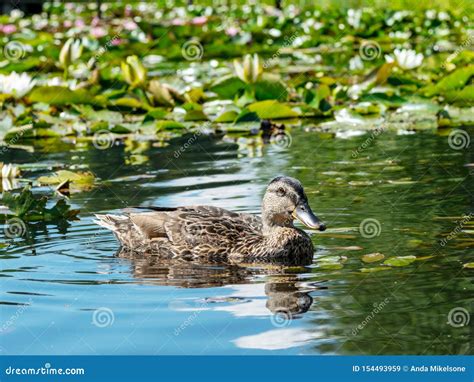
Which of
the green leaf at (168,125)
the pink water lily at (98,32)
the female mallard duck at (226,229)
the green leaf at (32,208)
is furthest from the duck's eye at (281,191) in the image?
the pink water lily at (98,32)

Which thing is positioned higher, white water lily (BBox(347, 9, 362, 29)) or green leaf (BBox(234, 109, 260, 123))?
white water lily (BBox(347, 9, 362, 29))

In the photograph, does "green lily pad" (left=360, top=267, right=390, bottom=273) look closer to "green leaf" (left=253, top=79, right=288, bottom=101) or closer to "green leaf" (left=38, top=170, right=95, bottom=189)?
"green leaf" (left=38, top=170, right=95, bottom=189)

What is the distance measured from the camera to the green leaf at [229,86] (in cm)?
1534

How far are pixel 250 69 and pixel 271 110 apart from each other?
0.93m

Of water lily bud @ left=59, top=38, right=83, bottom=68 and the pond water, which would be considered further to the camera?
water lily bud @ left=59, top=38, right=83, bottom=68

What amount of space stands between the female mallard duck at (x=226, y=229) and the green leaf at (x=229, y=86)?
600cm

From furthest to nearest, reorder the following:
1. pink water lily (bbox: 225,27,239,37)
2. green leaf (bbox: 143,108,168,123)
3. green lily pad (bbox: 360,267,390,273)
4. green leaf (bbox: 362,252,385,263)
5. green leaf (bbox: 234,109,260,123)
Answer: pink water lily (bbox: 225,27,239,37), green leaf (bbox: 143,108,168,123), green leaf (bbox: 234,109,260,123), green leaf (bbox: 362,252,385,263), green lily pad (bbox: 360,267,390,273)

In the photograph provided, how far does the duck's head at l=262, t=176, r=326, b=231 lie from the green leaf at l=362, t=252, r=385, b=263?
517mm

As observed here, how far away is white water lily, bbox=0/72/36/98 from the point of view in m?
15.5

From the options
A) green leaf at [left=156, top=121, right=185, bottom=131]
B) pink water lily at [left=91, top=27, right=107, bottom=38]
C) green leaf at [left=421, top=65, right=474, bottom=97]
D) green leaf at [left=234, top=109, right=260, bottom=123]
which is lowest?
green leaf at [left=156, top=121, right=185, bottom=131]

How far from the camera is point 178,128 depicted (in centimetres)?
1424

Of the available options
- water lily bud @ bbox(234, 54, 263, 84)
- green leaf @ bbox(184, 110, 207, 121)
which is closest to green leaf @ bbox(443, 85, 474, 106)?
water lily bud @ bbox(234, 54, 263, 84)

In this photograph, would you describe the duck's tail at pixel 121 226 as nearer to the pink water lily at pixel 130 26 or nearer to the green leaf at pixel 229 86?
the green leaf at pixel 229 86

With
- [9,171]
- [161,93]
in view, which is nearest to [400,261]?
[9,171]
